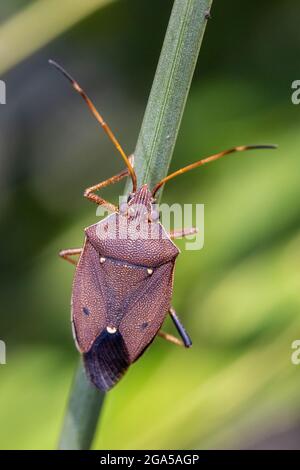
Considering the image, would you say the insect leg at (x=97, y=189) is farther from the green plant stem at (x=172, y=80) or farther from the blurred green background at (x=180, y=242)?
the blurred green background at (x=180, y=242)

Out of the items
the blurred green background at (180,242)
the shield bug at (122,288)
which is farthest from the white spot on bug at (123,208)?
the blurred green background at (180,242)

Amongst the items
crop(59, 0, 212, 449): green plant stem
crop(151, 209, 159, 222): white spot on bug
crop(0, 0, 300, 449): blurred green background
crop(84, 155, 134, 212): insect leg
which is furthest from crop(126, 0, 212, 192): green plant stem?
crop(0, 0, 300, 449): blurred green background

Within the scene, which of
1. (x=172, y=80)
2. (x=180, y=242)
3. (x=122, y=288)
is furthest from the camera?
(x=180, y=242)

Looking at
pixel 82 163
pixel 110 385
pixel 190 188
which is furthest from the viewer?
pixel 82 163

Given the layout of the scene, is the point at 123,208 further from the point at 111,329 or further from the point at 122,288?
the point at 111,329

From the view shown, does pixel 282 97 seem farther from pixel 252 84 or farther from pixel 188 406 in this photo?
pixel 188 406

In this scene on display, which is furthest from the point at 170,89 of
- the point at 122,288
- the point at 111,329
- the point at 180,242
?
the point at 180,242

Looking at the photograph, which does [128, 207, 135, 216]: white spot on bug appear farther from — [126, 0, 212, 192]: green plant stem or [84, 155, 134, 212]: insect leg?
[126, 0, 212, 192]: green plant stem
